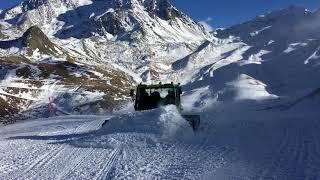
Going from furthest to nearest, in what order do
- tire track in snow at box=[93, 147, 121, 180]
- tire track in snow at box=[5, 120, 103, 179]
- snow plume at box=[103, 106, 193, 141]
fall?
snow plume at box=[103, 106, 193, 141] → tire track in snow at box=[5, 120, 103, 179] → tire track in snow at box=[93, 147, 121, 180]

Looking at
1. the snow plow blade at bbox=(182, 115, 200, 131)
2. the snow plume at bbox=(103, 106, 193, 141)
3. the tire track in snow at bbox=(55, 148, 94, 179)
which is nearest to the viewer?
the tire track in snow at bbox=(55, 148, 94, 179)

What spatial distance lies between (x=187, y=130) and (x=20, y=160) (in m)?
7.63

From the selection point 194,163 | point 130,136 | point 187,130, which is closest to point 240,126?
point 187,130

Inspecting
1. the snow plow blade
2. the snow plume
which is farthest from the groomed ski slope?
the snow plow blade

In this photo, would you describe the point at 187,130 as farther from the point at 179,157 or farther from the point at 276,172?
the point at 276,172

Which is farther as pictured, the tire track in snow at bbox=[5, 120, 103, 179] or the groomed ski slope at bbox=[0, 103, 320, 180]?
the tire track in snow at bbox=[5, 120, 103, 179]

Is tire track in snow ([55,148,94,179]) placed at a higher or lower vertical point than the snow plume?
lower

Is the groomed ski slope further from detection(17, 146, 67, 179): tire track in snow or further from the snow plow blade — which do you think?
the snow plow blade

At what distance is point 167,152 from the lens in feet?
61.1

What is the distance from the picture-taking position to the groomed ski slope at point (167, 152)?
48.8 feet

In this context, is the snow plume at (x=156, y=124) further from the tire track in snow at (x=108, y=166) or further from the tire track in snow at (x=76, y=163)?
the tire track in snow at (x=76, y=163)

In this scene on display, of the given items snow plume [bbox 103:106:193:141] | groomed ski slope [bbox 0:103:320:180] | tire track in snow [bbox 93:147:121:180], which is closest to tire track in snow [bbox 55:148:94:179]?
groomed ski slope [bbox 0:103:320:180]

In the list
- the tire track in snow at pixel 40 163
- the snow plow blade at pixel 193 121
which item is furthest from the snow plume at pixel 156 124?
the tire track in snow at pixel 40 163

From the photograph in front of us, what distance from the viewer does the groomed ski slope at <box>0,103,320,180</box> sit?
14859 mm
